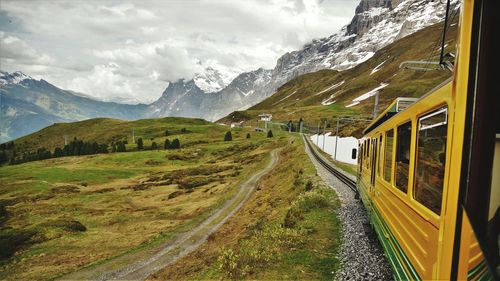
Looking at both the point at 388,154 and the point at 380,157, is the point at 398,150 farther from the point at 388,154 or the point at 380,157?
the point at 380,157

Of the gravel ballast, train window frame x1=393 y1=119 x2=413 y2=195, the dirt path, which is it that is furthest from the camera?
the dirt path

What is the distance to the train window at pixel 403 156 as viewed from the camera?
6768 mm

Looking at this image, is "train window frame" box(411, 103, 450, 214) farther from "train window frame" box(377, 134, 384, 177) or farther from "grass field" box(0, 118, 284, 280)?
"grass field" box(0, 118, 284, 280)

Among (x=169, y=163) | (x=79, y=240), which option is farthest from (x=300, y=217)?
(x=169, y=163)

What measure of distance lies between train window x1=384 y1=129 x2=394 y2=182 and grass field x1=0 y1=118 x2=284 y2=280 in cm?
2417

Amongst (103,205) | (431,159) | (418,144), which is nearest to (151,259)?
(418,144)

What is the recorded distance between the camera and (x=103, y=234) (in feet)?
113

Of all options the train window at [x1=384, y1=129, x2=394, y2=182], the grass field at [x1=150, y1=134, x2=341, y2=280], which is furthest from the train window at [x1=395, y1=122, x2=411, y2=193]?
the grass field at [x1=150, y1=134, x2=341, y2=280]

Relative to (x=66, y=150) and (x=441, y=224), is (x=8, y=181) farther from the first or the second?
(x=441, y=224)

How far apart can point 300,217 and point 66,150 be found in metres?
128

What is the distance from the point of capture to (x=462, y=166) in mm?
3152

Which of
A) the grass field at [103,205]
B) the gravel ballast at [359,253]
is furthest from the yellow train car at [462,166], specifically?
the grass field at [103,205]

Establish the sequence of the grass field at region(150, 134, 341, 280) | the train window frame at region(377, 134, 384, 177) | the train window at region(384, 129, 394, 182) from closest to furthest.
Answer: the train window at region(384, 129, 394, 182)
the train window frame at region(377, 134, 384, 177)
the grass field at region(150, 134, 341, 280)

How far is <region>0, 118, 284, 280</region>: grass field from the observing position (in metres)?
29.1
